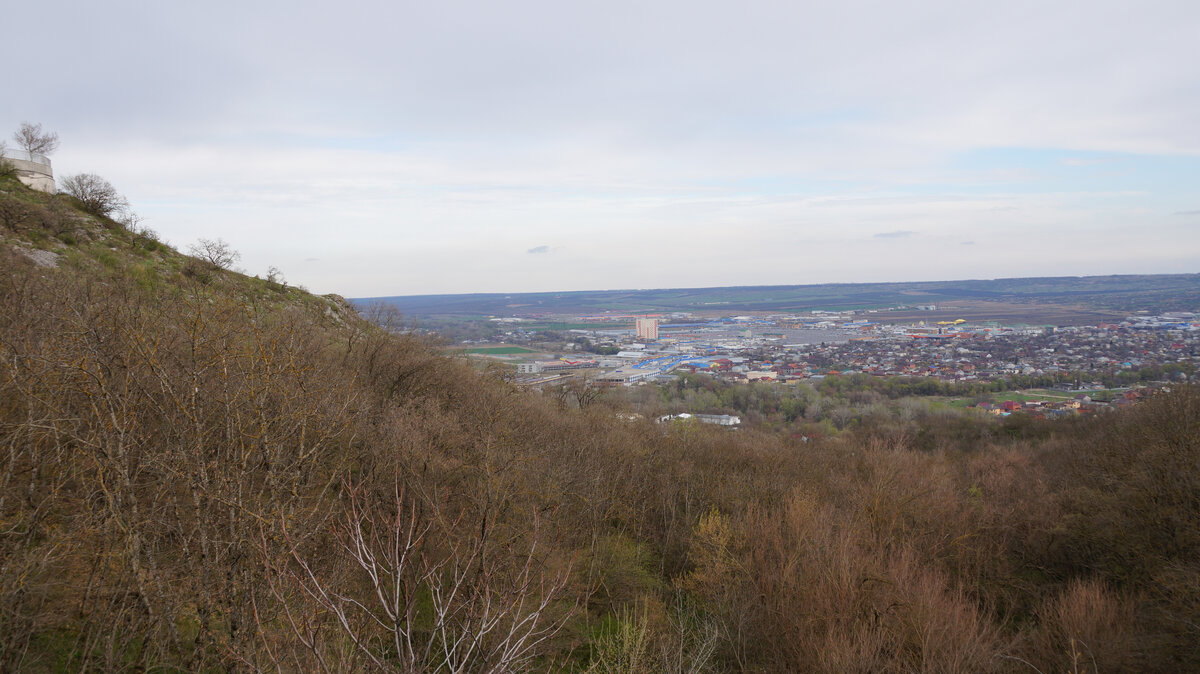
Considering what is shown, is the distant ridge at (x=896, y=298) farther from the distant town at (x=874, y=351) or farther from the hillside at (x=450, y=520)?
the hillside at (x=450, y=520)

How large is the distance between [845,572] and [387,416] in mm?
15291

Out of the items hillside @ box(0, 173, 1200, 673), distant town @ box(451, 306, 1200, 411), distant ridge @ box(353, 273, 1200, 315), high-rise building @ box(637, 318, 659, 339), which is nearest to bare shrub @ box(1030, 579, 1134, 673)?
hillside @ box(0, 173, 1200, 673)

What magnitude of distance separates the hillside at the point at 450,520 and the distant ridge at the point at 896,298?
285ft

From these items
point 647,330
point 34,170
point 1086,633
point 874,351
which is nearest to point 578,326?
point 647,330

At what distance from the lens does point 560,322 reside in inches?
4606

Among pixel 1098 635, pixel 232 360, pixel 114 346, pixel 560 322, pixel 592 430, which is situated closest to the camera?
pixel 114 346

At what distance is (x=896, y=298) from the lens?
16600 centimetres

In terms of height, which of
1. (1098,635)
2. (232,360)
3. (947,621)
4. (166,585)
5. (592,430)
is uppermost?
(232,360)

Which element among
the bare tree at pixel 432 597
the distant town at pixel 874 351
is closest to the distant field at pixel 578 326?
the distant town at pixel 874 351

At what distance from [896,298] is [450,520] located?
178800 mm

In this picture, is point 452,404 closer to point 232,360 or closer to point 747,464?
point 232,360

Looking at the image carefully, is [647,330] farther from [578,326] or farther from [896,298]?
[896,298]

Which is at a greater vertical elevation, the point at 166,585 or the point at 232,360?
the point at 232,360

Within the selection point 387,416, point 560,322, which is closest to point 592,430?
point 387,416
